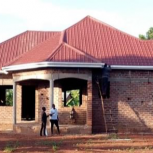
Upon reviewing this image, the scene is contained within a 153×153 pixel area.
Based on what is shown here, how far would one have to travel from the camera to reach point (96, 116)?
2164cm

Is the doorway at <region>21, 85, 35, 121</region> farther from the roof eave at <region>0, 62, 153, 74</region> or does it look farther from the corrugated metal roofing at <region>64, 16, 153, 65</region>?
the roof eave at <region>0, 62, 153, 74</region>

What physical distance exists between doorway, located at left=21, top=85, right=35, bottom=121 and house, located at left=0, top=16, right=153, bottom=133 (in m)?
1.35

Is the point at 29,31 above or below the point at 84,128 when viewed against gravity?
above

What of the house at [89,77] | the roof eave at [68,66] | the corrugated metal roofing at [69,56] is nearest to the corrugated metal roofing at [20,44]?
the house at [89,77]

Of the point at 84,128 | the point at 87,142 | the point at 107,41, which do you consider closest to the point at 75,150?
the point at 87,142

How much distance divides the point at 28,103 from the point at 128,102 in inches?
252

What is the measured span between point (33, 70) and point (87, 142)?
18.9ft

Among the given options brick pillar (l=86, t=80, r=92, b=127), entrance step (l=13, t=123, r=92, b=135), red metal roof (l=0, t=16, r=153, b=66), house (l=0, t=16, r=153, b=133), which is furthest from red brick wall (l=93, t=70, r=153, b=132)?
entrance step (l=13, t=123, r=92, b=135)

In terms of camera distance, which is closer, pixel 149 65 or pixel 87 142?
pixel 87 142

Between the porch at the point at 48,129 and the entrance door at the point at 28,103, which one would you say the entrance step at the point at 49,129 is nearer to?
the porch at the point at 48,129

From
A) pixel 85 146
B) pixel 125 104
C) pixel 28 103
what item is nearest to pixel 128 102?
pixel 125 104

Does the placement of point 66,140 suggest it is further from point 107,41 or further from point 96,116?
point 107,41

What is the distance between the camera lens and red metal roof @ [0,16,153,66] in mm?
21122

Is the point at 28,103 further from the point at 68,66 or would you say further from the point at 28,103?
the point at 68,66
